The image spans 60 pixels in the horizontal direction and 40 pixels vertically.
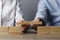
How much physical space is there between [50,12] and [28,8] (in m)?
0.51

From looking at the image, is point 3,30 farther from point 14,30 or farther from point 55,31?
point 55,31

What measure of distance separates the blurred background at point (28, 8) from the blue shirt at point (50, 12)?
17.1 inches

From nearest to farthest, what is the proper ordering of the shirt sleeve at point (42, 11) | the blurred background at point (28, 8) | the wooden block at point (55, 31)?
the wooden block at point (55, 31) < the shirt sleeve at point (42, 11) < the blurred background at point (28, 8)

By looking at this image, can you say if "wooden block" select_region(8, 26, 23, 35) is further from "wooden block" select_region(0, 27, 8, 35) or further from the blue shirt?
the blue shirt

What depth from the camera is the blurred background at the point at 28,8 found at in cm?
196

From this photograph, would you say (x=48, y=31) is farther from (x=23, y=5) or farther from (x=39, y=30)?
(x=23, y=5)

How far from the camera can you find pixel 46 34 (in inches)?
35.5

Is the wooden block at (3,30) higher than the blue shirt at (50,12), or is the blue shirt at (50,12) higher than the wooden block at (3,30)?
the blue shirt at (50,12)

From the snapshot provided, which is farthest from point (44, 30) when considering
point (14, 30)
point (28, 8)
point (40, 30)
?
point (28, 8)

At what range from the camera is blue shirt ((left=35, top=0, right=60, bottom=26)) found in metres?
1.45

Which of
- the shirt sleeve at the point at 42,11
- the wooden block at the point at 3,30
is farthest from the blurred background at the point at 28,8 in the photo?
the wooden block at the point at 3,30

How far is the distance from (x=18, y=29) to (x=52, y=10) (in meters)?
0.61

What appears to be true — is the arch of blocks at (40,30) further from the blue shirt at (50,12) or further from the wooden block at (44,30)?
the blue shirt at (50,12)

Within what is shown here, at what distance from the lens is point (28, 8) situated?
1.97 m
